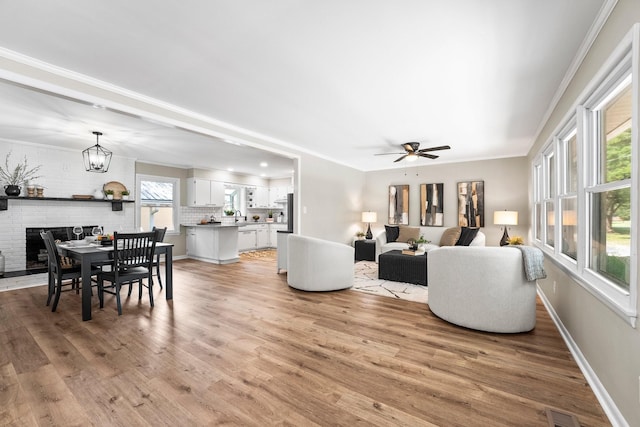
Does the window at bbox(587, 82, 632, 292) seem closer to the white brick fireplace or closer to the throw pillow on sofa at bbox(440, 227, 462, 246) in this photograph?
the throw pillow on sofa at bbox(440, 227, 462, 246)

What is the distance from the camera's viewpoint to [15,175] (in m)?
5.11

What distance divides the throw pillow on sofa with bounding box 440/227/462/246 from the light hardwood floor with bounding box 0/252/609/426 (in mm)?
2643

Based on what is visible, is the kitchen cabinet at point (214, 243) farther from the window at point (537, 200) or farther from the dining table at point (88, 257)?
the window at point (537, 200)

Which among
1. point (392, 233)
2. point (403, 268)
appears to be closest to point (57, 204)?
point (403, 268)

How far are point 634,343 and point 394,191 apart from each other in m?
6.50

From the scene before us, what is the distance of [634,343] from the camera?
1.45m

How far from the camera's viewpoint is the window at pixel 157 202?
278 inches

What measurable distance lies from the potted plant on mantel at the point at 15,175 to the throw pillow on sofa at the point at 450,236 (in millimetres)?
8071

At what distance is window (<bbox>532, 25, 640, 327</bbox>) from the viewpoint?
1483 mm

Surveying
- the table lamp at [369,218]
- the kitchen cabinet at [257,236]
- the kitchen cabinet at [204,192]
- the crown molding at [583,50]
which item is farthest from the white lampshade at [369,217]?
the crown molding at [583,50]

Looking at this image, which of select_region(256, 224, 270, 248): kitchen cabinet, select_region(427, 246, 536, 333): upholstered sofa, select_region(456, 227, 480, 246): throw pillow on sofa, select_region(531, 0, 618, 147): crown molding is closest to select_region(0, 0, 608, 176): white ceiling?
select_region(531, 0, 618, 147): crown molding

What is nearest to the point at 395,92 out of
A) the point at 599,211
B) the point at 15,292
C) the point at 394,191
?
the point at 599,211

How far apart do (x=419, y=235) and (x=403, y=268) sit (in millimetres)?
1963

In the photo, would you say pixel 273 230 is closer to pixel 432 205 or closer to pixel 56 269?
pixel 432 205
